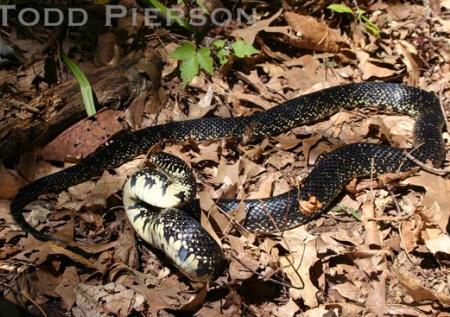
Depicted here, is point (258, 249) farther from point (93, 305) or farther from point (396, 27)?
point (396, 27)

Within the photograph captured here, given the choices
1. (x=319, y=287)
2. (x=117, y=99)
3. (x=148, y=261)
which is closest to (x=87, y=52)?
(x=117, y=99)

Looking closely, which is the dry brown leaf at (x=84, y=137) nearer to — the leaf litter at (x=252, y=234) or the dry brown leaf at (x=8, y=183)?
the leaf litter at (x=252, y=234)

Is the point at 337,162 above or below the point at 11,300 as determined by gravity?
above

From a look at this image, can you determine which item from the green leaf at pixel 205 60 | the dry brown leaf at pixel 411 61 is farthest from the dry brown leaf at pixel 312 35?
the green leaf at pixel 205 60

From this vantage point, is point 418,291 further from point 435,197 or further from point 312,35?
point 312,35

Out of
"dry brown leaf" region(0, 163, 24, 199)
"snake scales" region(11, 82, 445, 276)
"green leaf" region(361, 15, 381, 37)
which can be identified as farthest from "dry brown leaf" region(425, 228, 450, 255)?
"dry brown leaf" region(0, 163, 24, 199)

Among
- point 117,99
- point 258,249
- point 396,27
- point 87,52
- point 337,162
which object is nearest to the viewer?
point 258,249

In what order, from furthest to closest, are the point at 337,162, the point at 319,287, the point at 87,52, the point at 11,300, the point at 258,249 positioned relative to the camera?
the point at 87,52, the point at 337,162, the point at 258,249, the point at 319,287, the point at 11,300

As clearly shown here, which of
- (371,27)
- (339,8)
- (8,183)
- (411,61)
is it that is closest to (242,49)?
(339,8)
